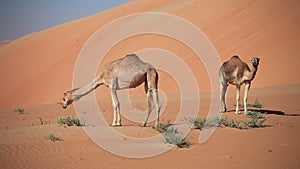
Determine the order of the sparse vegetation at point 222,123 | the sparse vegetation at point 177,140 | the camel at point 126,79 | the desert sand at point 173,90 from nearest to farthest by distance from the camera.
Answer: the desert sand at point 173,90
the sparse vegetation at point 177,140
the sparse vegetation at point 222,123
the camel at point 126,79

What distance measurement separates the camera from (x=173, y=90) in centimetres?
2558

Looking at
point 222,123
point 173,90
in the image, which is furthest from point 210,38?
point 222,123

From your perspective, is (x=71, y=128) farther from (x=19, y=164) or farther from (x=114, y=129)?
(x=19, y=164)

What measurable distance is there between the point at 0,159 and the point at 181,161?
11.5 ft

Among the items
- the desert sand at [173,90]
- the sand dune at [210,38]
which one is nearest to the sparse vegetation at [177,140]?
the desert sand at [173,90]

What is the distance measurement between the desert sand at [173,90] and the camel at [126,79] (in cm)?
98

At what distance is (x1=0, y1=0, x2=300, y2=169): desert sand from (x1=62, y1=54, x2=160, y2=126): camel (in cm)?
98

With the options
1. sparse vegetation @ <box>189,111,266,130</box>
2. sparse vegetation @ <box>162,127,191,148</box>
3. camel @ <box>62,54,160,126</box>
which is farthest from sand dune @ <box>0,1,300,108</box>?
sparse vegetation @ <box>162,127,191,148</box>

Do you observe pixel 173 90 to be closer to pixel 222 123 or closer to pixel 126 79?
pixel 222 123

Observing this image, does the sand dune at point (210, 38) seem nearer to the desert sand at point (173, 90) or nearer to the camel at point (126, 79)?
the desert sand at point (173, 90)

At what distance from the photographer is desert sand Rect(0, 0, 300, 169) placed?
7.46 meters

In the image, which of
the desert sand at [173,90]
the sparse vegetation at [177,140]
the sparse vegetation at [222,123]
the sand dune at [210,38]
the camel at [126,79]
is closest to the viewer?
the desert sand at [173,90]

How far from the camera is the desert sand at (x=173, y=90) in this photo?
7.46m

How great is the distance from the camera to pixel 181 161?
7.21 m
